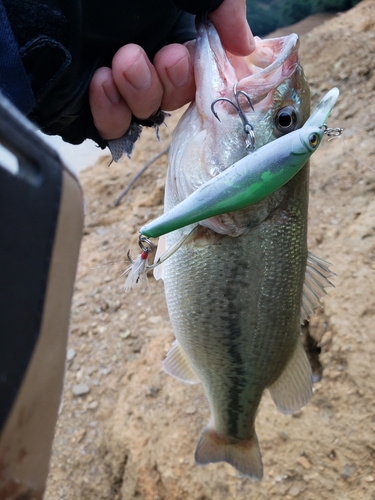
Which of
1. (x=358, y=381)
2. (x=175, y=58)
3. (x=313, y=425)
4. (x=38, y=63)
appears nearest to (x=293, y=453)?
(x=313, y=425)

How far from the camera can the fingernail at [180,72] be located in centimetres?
100

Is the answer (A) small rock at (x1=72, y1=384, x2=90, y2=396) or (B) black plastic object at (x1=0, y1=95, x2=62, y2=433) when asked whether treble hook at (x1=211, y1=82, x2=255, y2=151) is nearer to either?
(B) black plastic object at (x1=0, y1=95, x2=62, y2=433)

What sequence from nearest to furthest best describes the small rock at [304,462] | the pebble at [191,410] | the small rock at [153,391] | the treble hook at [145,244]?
the treble hook at [145,244] < the small rock at [304,462] < the pebble at [191,410] < the small rock at [153,391]

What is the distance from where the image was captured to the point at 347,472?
4.82ft

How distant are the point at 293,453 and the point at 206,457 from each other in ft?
1.27

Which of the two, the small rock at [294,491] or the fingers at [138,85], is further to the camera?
the small rock at [294,491]

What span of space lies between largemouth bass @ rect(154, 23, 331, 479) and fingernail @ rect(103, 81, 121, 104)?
0.58 feet

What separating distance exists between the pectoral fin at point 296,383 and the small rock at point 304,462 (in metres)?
0.36

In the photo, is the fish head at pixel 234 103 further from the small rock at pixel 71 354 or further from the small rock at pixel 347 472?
the small rock at pixel 71 354

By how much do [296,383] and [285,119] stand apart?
2.70 ft

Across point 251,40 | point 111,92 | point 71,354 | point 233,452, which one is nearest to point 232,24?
point 251,40

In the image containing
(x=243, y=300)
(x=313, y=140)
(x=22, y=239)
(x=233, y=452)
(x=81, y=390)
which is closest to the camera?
(x=22, y=239)

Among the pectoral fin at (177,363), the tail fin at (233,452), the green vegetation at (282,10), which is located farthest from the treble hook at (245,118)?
the green vegetation at (282,10)

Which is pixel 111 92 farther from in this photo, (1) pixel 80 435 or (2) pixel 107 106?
(1) pixel 80 435
